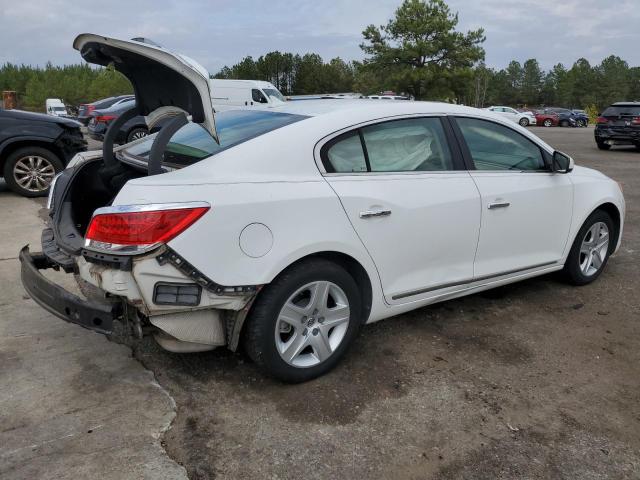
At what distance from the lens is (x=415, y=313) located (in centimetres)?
416

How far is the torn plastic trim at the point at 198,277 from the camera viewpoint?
2.55m

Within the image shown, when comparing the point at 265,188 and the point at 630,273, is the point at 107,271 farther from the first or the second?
the point at 630,273

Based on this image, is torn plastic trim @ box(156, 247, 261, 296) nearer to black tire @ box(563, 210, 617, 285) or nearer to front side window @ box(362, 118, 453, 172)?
front side window @ box(362, 118, 453, 172)

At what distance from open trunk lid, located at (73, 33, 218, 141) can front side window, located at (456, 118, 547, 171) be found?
1.74m

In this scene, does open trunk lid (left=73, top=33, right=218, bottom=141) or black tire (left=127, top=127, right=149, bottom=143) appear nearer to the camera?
open trunk lid (left=73, top=33, right=218, bottom=141)

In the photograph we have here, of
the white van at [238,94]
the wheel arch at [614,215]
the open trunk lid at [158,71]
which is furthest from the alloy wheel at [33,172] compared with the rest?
the white van at [238,94]

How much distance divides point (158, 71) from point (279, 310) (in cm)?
140

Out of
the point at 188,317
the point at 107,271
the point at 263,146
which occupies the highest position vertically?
the point at 263,146

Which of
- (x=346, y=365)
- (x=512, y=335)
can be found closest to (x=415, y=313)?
(x=512, y=335)

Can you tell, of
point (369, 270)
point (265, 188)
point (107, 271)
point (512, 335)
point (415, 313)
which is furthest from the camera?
point (415, 313)

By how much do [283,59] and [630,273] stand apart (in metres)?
76.4

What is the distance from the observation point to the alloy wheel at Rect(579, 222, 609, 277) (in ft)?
15.5

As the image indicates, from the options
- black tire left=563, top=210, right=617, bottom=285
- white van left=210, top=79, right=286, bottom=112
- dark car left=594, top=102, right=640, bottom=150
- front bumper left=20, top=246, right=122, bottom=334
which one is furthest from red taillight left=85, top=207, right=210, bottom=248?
dark car left=594, top=102, right=640, bottom=150

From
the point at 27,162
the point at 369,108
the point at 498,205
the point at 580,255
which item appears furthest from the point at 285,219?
the point at 27,162
